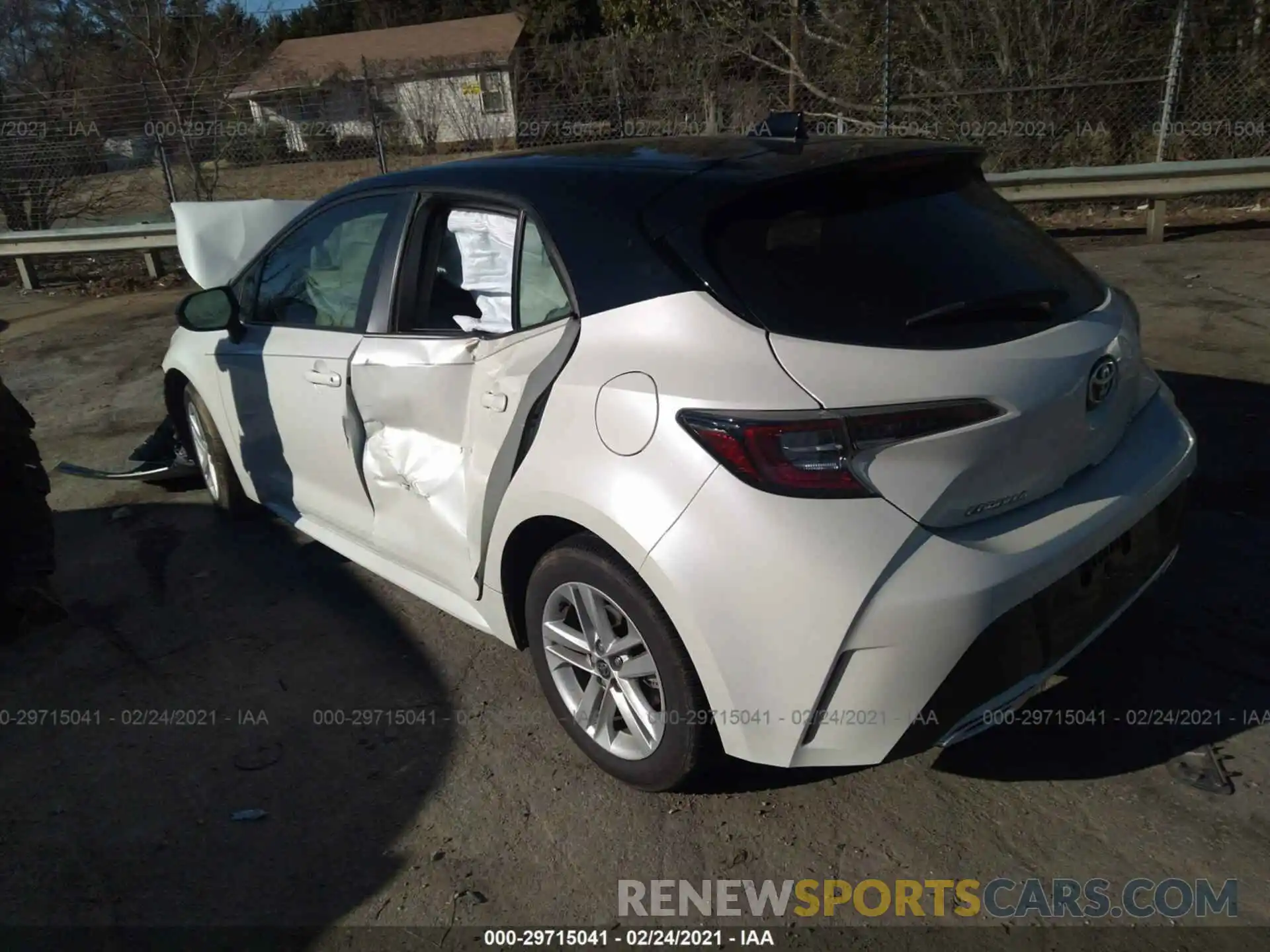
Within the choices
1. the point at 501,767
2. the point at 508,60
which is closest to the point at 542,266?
the point at 501,767

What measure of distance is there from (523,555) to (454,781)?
2.35ft

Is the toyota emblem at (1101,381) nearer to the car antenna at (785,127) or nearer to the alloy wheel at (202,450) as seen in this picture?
→ the car antenna at (785,127)

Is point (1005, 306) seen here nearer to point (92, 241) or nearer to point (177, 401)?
point (177, 401)

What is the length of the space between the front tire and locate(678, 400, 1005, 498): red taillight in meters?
0.47

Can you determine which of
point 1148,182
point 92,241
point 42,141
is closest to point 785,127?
point 1148,182

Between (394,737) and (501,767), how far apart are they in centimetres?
42

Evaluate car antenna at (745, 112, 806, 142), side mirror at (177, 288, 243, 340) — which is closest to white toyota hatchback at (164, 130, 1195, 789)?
car antenna at (745, 112, 806, 142)

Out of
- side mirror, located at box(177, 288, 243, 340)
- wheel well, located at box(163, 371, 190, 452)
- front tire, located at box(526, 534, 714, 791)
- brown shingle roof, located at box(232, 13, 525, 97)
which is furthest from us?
brown shingle roof, located at box(232, 13, 525, 97)

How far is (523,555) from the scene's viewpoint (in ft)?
9.66

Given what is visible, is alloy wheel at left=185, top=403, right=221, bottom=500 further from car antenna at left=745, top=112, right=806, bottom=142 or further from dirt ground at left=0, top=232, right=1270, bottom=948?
car antenna at left=745, top=112, right=806, bottom=142

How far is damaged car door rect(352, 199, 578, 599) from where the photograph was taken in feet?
9.24

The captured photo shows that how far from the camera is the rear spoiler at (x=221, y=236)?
18.3ft

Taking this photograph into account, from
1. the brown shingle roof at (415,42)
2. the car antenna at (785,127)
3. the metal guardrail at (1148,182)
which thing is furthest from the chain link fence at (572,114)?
the brown shingle roof at (415,42)

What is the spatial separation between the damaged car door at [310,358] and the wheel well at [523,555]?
887 mm
